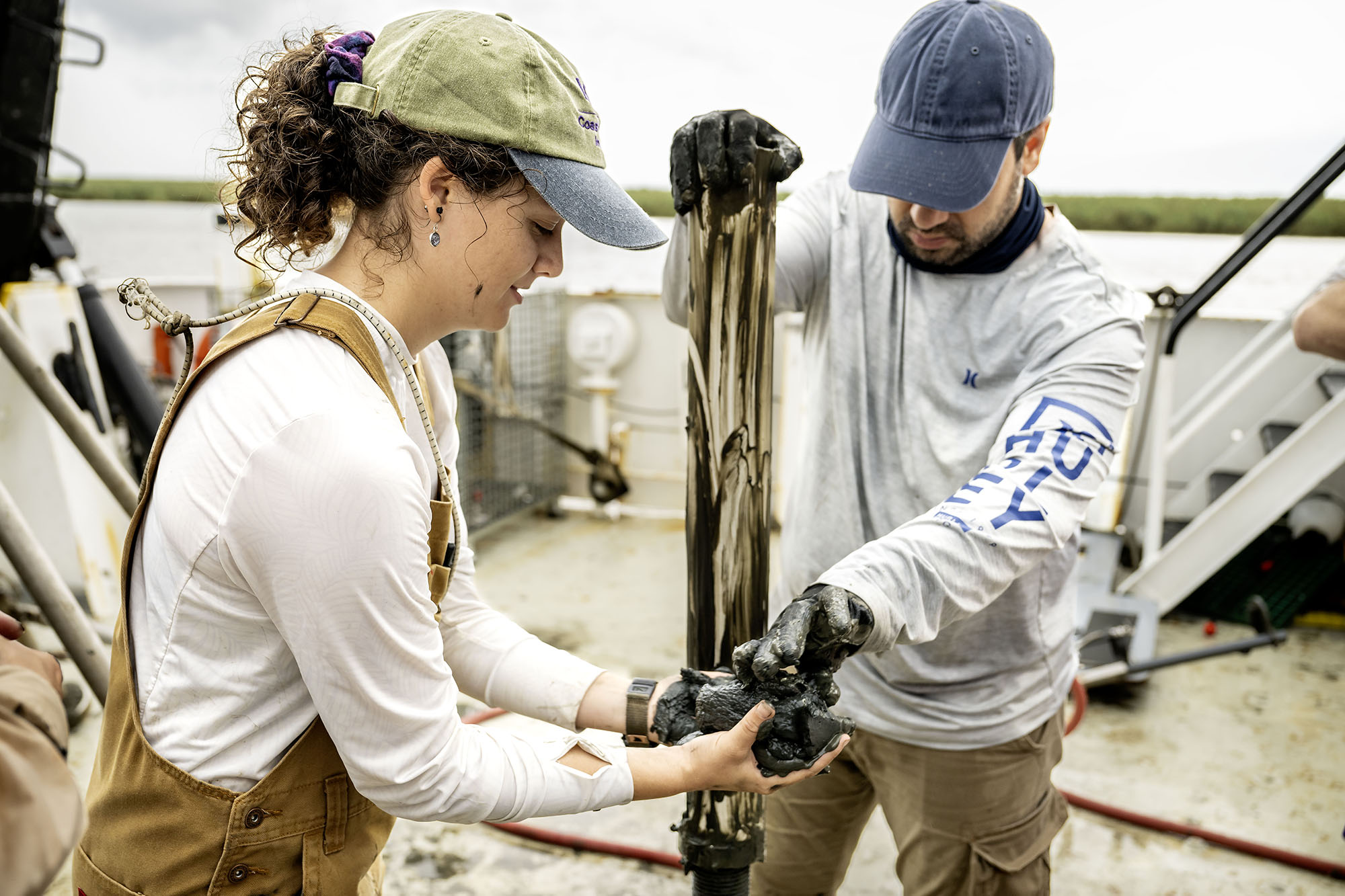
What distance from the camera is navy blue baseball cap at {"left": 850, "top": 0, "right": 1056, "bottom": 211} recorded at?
1379 millimetres

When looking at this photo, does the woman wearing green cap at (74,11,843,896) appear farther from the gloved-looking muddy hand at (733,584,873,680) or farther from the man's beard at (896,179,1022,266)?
the man's beard at (896,179,1022,266)

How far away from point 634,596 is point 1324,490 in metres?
3.45

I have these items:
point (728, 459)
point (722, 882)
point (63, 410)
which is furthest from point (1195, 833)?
point (63, 410)

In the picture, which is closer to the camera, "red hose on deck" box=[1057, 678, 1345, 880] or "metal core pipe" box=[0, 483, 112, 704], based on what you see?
"metal core pipe" box=[0, 483, 112, 704]

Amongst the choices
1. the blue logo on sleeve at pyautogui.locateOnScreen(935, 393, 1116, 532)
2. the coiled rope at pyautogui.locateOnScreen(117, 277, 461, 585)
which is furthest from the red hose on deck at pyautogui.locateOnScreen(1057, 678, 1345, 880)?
the coiled rope at pyautogui.locateOnScreen(117, 277, 461, 585)

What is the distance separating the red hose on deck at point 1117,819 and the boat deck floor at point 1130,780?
23mm

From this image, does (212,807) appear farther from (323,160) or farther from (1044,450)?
(1044,450)

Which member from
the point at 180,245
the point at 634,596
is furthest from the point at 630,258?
the point at 180,245

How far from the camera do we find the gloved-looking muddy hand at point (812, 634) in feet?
3.37

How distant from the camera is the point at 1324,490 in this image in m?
4.58

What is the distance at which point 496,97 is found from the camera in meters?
0.96

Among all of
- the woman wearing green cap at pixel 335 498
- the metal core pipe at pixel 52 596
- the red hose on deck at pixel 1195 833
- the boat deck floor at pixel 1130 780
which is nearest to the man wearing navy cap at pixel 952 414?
the woman wearing green cap at pixel 335 498

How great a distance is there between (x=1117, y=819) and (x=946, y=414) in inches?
78.0

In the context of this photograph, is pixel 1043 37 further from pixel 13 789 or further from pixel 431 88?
pixel 13 789
